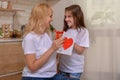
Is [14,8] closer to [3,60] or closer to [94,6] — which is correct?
[3,60]

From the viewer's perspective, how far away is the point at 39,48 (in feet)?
4.79

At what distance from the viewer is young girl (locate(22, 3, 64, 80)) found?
1.41 m

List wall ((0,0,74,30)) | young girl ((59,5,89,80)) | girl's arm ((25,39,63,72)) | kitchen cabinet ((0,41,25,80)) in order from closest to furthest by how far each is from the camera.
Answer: girl's arm ((25,39,63,72)) < young girl ((59,5,89,80)) < kitchen cabinet ((0,41,25,80)) < wall ((0,0,74,30))

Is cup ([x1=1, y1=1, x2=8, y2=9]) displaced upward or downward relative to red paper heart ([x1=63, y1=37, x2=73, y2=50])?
upward

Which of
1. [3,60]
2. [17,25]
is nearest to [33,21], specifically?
[3,60]

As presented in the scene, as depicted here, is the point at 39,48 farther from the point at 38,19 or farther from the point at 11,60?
the point at 11,60

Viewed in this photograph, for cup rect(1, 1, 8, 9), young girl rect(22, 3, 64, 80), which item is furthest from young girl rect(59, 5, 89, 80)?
cup rect(1, 1, 8, 9)

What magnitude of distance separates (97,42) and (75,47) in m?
1.23

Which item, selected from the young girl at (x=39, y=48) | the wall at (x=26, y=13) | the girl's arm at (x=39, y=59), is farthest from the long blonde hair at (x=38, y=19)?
the wall at (x=26, y=13)

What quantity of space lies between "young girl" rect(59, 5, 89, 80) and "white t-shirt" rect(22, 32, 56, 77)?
1.05 feet

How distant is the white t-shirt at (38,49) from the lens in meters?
1.42

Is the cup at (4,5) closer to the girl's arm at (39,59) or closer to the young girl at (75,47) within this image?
the young girl at (75,47)

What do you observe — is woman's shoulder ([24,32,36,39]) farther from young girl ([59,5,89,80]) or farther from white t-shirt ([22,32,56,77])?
young girl ([59,5,89,80])

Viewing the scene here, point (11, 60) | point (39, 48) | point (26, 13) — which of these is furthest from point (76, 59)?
point (26, 13)
